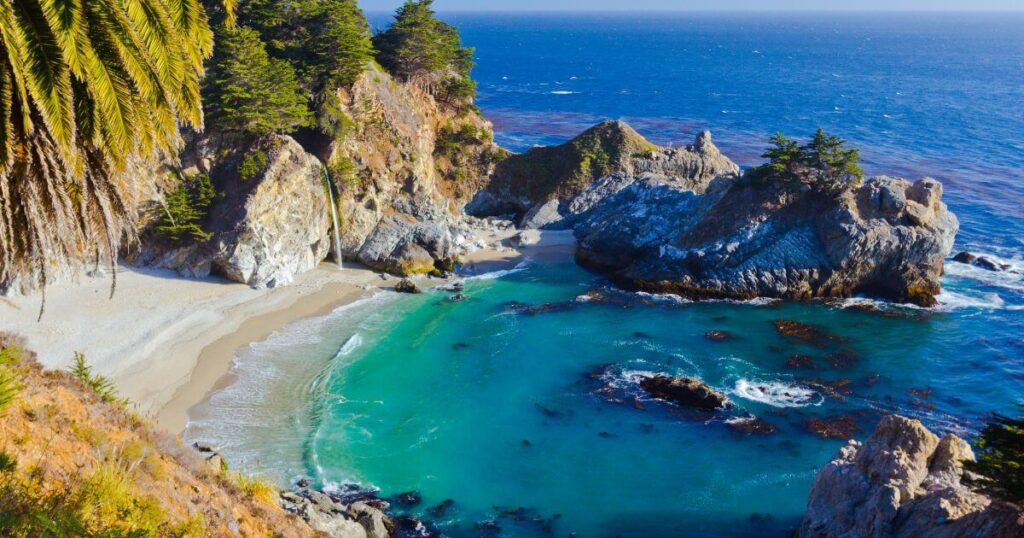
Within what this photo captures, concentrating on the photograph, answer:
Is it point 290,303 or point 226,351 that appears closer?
point 226,351

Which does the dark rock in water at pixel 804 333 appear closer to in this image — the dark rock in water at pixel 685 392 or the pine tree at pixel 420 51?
the dark rock in water at pixel 685 392

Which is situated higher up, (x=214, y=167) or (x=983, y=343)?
(x=214, y=167)

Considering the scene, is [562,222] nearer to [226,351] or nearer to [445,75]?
[445,75]

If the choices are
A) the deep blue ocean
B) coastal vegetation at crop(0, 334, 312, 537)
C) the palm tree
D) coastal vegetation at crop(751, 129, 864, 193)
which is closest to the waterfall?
the deep blue ocean

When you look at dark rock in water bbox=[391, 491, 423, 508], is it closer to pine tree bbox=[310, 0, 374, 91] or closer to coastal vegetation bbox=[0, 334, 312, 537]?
coastal vegetation bbox=[0, 334, 312, 537]

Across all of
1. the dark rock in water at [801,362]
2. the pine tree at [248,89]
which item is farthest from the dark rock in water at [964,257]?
the pine tree at [248,89]

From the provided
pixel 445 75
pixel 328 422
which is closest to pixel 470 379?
pixel 328 422
